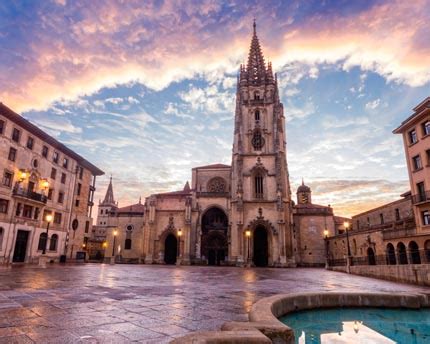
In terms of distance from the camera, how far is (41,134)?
32.2 meters

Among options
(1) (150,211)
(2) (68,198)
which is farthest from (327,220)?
(2) (68,198)

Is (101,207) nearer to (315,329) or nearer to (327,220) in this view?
(327,220)

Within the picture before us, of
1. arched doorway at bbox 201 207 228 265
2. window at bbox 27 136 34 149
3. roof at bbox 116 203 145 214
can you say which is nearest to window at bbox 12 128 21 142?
window at bbox 27 136 34 149

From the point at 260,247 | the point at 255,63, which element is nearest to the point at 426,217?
the point at 260,247

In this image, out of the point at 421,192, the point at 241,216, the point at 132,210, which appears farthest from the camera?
the point at 132,210

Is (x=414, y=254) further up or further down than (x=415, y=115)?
further down

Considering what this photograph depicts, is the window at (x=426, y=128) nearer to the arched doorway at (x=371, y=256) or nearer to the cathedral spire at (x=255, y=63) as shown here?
the arched doorway at (x=371, y=256)

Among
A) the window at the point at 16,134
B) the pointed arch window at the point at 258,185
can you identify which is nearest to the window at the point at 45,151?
the window at the point at 16,134

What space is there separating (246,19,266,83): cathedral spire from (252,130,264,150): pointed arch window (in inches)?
457

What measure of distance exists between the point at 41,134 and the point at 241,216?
89.2 feet

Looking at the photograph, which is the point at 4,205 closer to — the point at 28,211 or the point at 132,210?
the point at 28,211

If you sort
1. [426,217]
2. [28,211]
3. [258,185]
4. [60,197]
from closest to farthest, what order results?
[426,217]
[28,211]
[60,197]
[258,185]

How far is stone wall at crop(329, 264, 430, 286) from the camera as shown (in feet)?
51.3

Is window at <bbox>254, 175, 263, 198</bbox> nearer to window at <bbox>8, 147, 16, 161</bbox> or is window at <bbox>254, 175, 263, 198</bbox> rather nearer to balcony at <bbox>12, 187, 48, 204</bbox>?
balcony at <bbox>12, 187, 48, 204</bbox>
